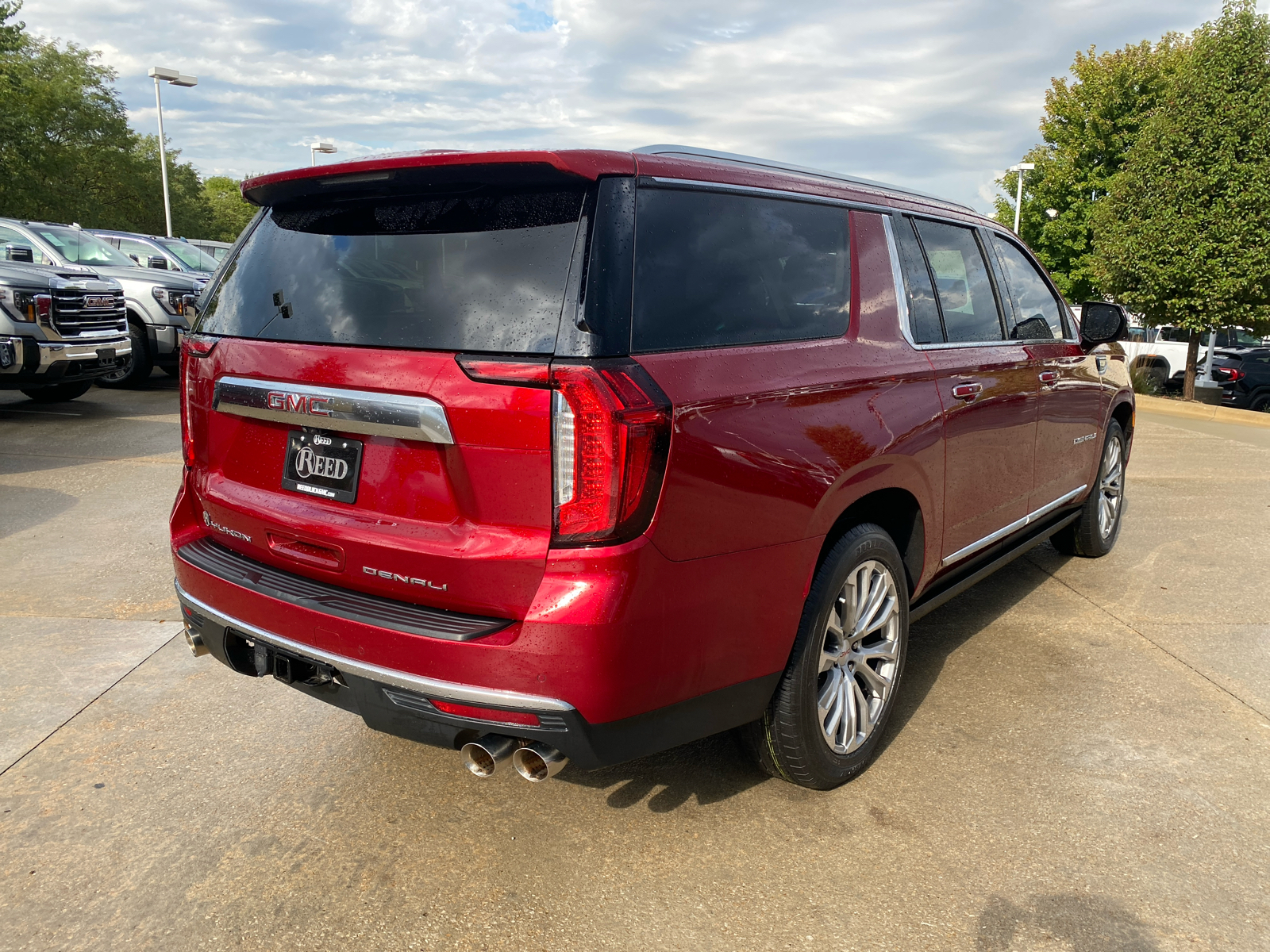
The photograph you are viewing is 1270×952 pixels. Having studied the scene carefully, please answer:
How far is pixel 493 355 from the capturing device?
7.36 feet

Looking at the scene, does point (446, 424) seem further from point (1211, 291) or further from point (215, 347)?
point (1211, 291)

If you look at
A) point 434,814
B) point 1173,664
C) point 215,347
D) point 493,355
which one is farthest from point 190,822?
point 1173,664

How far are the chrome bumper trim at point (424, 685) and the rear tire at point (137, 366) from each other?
10.3 m

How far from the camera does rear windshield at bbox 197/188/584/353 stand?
89.7 inches

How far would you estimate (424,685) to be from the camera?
7.59 ft

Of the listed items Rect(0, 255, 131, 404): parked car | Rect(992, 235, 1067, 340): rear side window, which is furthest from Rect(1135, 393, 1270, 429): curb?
Rect(0, 255, 131, 404): parked car

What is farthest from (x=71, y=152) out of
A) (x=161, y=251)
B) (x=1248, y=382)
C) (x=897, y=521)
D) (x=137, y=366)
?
(x=897, y=521)

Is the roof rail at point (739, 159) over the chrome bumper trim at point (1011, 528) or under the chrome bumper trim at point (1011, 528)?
over

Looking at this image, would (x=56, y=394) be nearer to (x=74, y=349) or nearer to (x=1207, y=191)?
(x=74, y=349)

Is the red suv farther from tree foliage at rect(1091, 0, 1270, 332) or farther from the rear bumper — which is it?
tree foliage at rect(1091, 0, 1270, 332)

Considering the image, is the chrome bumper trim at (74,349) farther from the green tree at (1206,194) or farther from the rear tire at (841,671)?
the green tree at (1206,194)

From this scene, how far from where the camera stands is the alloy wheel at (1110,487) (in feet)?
18.4

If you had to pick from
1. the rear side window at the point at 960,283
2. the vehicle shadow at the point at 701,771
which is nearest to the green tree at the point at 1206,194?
the rear side window at the point at 960,283

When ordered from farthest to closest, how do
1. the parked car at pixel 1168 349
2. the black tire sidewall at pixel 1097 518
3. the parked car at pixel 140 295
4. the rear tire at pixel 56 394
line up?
the parked car at pixel 1168 349, the parked car at pixel 140 295, the rear tire at pixel 56 394, the black tire sidewall at pixel 1097 518
